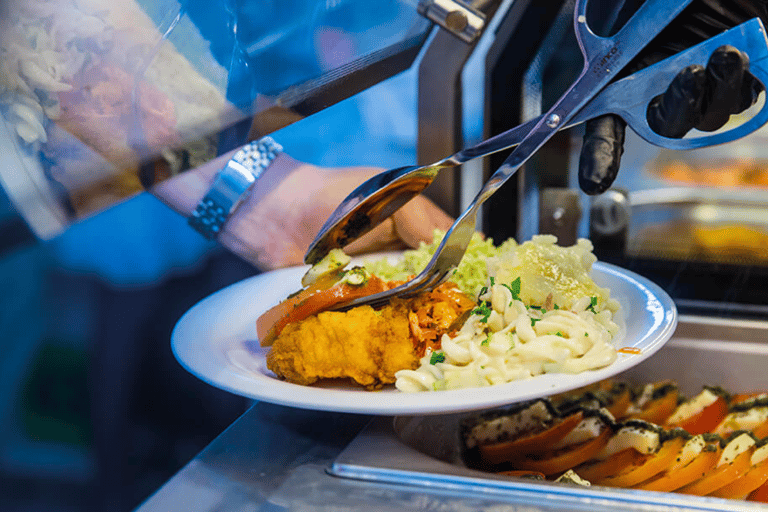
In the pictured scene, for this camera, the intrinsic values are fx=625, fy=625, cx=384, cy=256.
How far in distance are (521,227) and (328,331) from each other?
0.88 m

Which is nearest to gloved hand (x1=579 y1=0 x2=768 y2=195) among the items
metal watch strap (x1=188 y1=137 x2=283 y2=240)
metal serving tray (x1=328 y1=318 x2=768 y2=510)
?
metal serving tray (x1=328 y1=318 x2=768 y2=510)

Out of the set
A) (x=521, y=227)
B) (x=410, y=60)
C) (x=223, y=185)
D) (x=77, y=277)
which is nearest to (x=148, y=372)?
(x=77, y=277)

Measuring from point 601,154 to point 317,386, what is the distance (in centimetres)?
47

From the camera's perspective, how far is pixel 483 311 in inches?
33.8

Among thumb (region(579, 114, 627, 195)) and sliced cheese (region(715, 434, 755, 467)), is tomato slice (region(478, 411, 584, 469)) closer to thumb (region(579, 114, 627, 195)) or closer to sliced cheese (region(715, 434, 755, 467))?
sliced cheese (region(715, 434, 755, 467))

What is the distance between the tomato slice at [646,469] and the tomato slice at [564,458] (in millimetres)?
38

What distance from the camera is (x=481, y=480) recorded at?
0.65 meters

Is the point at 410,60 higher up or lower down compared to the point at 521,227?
higher up

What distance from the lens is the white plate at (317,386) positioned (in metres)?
0.65

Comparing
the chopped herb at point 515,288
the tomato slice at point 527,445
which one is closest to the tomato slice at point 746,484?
the tomato slice at point 527,445

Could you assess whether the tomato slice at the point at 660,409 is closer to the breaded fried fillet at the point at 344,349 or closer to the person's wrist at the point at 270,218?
the breaded fried fillet at the point at 344,349

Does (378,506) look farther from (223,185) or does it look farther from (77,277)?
(223,185)

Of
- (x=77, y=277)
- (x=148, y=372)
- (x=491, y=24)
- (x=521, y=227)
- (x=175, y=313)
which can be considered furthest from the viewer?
(x=521, y=227)

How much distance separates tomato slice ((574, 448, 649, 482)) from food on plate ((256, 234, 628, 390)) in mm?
175
